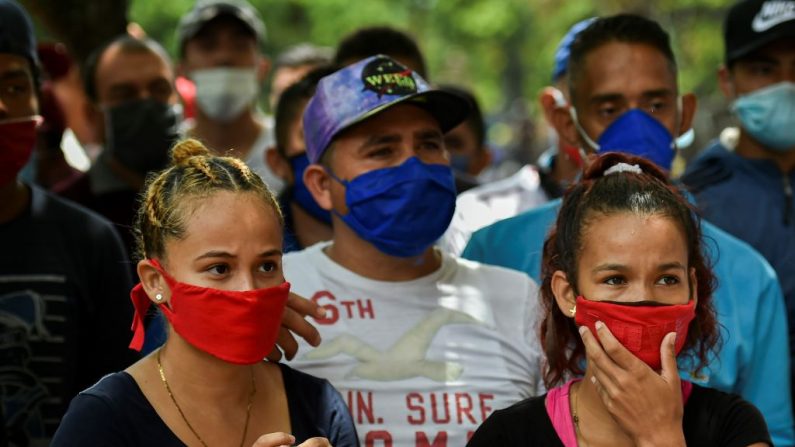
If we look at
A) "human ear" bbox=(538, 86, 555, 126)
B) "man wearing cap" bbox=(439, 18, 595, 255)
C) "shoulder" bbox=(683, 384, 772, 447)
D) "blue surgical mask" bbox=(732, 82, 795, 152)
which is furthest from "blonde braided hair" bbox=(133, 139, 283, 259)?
"blue surgical mask" bbox=(732, 82, 795, 152)

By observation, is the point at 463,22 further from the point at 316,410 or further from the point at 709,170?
the point at 316,410

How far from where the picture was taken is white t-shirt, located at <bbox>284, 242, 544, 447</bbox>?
13.0 ft

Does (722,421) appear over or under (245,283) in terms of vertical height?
under

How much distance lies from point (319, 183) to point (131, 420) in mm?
1456

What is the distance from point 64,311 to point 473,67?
28.6 m

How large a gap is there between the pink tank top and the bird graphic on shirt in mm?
557

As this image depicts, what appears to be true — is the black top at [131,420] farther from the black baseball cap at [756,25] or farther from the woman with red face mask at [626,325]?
the black baseball cap at [756,25]

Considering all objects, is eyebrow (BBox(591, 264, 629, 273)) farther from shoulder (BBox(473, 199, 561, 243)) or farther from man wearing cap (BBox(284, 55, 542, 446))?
shoulder (BBox(473, 199, 561, 243))

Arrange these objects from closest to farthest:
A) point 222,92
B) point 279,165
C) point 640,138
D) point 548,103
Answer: point 640,138
point 548,103
point 279,165
point 222,92

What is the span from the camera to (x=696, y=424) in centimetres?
344

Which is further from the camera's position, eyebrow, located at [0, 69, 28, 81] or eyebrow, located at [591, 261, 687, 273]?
eyebrow, located at [0, 69, 28, 81]

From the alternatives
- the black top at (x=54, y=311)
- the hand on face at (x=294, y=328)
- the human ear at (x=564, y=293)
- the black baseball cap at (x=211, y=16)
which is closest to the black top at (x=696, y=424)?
the human ear at (x=564, y=293)

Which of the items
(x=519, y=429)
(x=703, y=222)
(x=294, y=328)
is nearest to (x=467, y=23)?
(x=703, y=222)

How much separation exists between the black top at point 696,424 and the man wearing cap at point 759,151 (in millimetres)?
1937
